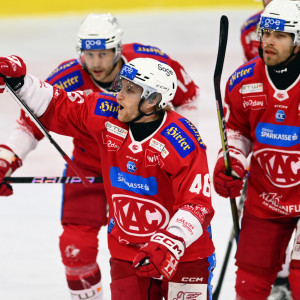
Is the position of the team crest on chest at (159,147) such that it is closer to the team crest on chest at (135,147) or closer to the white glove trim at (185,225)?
the team crest on chest at (135,147)

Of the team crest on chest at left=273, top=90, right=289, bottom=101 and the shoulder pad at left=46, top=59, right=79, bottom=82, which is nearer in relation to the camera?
the team crest on chest at left=273, top=90, right=289, bottom=101

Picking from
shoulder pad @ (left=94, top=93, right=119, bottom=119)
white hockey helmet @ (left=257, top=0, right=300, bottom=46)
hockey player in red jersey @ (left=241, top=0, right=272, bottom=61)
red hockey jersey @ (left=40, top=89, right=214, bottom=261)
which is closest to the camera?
red hockey jersey @ (left=40, top=89, right=214, bottom=261)

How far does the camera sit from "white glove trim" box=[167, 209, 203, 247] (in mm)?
2949

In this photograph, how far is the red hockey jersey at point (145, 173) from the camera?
309cm

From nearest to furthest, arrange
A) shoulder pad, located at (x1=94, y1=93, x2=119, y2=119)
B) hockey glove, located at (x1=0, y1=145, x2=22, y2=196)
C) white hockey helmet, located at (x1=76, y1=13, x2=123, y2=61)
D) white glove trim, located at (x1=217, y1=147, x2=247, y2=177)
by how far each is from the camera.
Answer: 1. shoulder pad, located at (x1=94, y1=93, x2=119, y2=119)
2. white glove trim, located at (x1=217, y1=147, x2=247, y2=177)
3. hockey glove, located at (x1=0, y1=145, x2=22, y2=196)
4. white hockey helmet, located at (x1=76, y1=13, x2=123, y2=61)

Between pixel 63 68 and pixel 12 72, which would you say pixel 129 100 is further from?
pixel 63 68

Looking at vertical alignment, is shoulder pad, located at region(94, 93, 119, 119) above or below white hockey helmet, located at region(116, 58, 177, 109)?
below

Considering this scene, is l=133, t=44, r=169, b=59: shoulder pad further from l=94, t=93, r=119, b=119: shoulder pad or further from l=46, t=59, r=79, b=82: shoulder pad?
l=94, t=93, r=119, b=119: shoulder pad

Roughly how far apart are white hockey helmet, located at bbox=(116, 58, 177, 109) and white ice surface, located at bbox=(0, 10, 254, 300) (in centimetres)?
141

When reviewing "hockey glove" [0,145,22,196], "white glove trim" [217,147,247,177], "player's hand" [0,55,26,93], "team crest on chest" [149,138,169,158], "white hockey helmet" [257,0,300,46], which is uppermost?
"white hockey helmet" [257,0,300,46]

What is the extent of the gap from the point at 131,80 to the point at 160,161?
1.05 ft

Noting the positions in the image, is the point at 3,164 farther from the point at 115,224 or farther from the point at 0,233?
the point at 0,233

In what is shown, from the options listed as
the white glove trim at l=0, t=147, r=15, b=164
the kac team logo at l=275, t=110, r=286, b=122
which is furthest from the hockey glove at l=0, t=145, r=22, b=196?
the kac team logo at l=275, t=110, r=286, b=122

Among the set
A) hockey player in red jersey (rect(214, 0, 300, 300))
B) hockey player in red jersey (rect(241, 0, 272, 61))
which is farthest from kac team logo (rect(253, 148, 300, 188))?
hockey player in red jersey (rect(241, 0, 272, 61))
